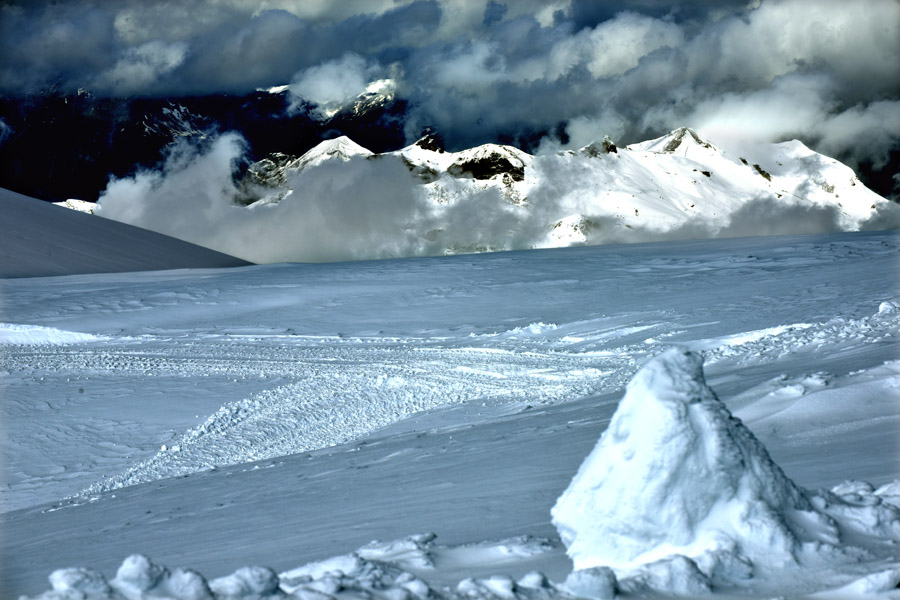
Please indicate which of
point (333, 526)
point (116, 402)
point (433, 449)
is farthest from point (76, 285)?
point (333, 526)

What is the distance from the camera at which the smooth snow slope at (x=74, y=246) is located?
23.4 m

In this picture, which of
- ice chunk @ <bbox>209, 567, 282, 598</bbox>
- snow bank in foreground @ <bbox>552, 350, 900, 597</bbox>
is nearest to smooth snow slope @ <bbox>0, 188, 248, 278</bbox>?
ice chunk @ <bbox>209, 567, 282, 598</bbox>

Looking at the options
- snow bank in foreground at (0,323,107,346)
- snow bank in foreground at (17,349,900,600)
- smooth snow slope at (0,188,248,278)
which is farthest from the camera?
smooth snow slope at (0,188,248,278)

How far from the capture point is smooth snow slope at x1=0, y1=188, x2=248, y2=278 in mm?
23375

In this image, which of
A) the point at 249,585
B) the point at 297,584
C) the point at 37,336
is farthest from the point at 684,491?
the point at 37,336

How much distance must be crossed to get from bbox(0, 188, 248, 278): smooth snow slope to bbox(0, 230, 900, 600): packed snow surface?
6927 mm

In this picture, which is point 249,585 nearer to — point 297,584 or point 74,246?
point 297,584

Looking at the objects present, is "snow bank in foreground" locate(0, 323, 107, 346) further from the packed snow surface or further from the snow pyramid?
the snow pyramid

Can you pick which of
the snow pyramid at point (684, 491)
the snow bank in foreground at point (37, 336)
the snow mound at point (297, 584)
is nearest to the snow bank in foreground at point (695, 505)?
the snow pyramid at point (684, 491)

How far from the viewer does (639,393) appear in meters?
3.19

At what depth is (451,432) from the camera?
7.10 m

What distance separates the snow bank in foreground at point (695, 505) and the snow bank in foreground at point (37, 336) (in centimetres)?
1102

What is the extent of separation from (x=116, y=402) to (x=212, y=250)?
2602 cm

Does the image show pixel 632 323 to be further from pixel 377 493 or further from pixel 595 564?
pixel 595 564
